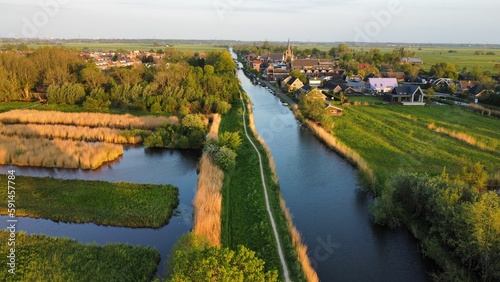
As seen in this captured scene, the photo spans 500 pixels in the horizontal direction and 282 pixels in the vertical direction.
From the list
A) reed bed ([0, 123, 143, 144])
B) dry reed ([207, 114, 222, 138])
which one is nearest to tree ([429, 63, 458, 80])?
dry reed ([207, 114, 222, 138])

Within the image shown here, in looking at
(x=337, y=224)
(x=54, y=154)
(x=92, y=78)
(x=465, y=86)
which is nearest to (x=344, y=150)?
(x=337, y=224)

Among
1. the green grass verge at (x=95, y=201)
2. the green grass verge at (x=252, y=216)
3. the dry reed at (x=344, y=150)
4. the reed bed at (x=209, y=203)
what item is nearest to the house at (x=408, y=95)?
the dry reed at (x=344, y=150)

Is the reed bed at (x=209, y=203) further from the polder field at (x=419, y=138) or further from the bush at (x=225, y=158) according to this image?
the polder field at (x=419, y=138)

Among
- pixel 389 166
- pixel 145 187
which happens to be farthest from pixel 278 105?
pixel 145 187

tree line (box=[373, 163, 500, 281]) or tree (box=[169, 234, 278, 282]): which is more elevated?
tree (box=[169, 234, 278, 282])

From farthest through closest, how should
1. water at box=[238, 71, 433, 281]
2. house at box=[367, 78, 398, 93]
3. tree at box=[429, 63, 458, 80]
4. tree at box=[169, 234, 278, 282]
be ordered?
tree at box=[429, 63, 458, 80], house at box=[367, 78, 398, 93], water at box=[238, 71, 433, 281], tree at box=[169, 234, 278, 282]

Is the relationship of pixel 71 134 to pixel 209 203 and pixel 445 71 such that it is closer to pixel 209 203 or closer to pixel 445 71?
pixel 209 203

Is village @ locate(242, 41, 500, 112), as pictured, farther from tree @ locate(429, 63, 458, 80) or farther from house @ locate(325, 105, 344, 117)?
tree @ locate(429, 63, 458, 80)
